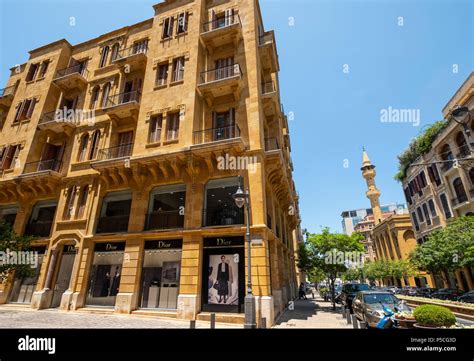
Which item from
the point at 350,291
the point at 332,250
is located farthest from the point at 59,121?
the point at 350,291

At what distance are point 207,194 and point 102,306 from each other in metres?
9.19

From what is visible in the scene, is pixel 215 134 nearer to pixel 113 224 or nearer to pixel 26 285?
pixel 113 224

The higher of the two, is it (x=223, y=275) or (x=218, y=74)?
(x=218, y=74)

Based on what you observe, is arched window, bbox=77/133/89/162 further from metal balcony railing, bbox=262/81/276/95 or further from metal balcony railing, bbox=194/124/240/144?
metal balcony railing, bbox=262/81/276/95

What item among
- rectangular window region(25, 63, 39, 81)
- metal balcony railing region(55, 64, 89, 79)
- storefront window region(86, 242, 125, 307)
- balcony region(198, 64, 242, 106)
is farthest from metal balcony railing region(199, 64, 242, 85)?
rectangular window region(25, 63, 39, 81)

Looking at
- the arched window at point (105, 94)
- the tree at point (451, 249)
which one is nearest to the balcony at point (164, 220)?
the arched window at point (105, 94)

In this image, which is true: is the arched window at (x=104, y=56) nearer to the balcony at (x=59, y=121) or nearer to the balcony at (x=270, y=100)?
the balcony at (x=59, y=121)

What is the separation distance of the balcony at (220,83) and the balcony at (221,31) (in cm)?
263

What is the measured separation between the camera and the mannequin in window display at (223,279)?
1255 centimetres

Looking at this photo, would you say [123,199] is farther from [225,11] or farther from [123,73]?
[225,11]

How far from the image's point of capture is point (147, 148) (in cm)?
1603

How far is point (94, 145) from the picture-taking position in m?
18.8

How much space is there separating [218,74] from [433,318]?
→ 682 inches

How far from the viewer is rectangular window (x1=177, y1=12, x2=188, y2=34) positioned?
18784 millimetres
